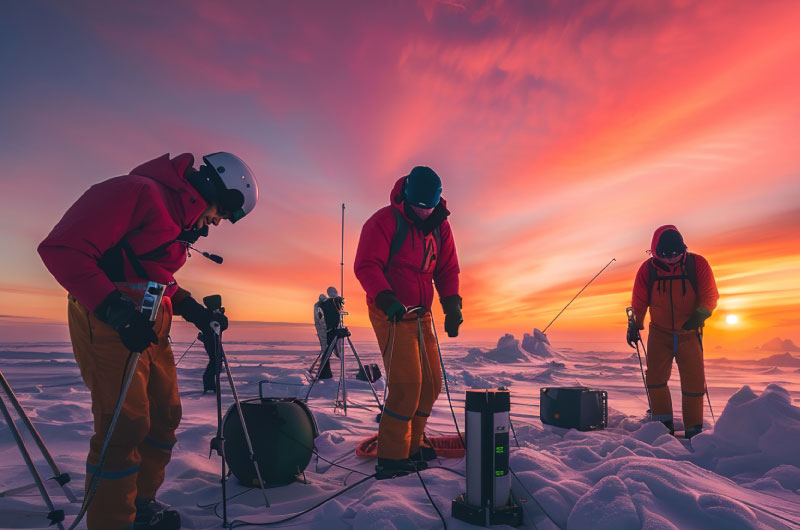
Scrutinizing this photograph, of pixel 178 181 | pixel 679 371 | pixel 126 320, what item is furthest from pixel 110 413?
pixel 679 371

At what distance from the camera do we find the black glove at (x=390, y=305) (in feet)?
12.1

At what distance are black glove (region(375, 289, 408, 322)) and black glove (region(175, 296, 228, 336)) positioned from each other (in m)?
1.24

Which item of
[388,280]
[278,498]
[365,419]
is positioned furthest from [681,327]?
[278,498]

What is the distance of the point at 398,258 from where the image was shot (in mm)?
4137

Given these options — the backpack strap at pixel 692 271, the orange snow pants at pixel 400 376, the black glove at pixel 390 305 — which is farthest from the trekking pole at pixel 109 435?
the backpack strap at pixel 692 271

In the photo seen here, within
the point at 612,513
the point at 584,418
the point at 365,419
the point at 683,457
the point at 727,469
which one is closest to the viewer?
the point at 612,513

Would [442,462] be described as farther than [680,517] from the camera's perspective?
Yes

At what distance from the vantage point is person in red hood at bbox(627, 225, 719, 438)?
5.77 meters

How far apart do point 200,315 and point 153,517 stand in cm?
135

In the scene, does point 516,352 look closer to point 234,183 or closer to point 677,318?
point 677,318

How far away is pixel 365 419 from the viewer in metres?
7.06

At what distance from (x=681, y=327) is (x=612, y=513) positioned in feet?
14.2

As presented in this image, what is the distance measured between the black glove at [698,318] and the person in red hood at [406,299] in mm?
3488

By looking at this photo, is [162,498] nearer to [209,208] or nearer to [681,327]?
[209,208]
